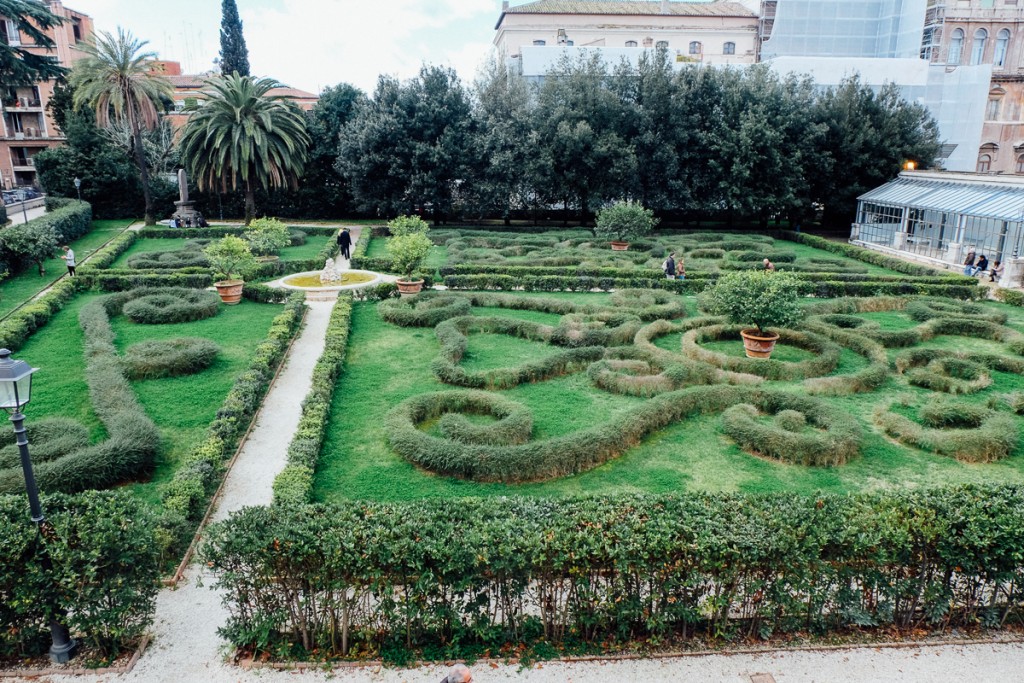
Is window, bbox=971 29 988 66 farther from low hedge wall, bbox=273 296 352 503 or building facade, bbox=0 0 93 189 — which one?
building facade, bbox=0 0 93 189

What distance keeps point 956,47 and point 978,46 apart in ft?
5.66

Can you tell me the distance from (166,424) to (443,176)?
26894 millimetres

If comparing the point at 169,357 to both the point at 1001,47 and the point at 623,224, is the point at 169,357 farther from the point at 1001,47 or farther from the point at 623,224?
the point at 1001,47

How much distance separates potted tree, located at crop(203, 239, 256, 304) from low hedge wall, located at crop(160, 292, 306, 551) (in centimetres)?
565

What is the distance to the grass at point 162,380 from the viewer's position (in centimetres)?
1234

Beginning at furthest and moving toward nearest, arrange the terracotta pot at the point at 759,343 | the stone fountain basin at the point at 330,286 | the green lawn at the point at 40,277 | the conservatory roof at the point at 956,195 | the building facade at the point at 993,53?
1. the building facade at the point at 993,53
2. the conservatory roof at the point at 956,195
3. the stone fountain basin at the point at 330,286
4. the green lawn at the point at 40,277
5. the terracotta pot at the point at 759,343

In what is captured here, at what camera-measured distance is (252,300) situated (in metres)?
22.7

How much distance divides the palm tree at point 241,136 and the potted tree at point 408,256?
15.7m

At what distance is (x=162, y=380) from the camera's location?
49.4 ft

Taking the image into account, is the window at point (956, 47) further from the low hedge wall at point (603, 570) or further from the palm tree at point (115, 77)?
the low hedge wall at point (603, 570)

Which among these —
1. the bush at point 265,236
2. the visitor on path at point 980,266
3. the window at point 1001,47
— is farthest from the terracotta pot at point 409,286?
the window at point 1001,47

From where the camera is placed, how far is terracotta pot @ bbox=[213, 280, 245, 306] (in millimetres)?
22000

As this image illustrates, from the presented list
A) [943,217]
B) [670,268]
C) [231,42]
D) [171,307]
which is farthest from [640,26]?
[171,307]

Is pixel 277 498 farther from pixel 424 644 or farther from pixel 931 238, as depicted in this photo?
pixel 931 238
